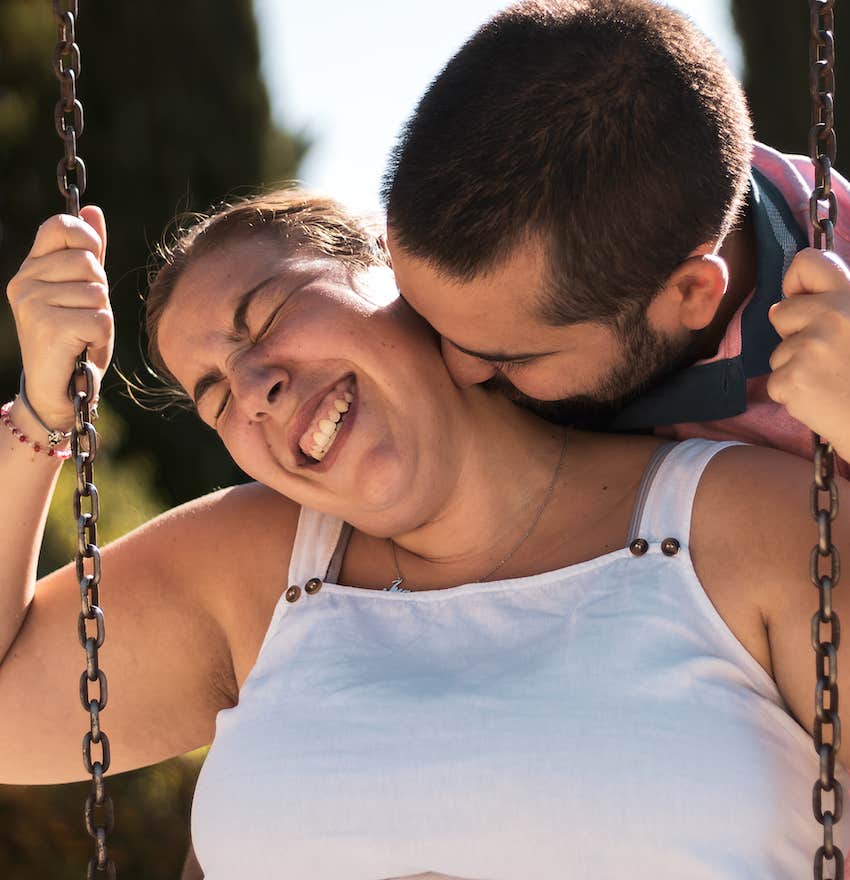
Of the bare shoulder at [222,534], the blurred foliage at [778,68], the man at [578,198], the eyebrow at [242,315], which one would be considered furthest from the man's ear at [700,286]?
the blurred foliage at [778,68]

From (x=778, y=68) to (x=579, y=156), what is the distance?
6672 mm

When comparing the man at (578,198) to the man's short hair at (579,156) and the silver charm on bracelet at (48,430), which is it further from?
the silver charm on bracelet at (48,430)

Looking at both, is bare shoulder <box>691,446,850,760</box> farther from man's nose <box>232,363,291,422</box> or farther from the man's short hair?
man's nose <box>232,363,291,422</box>

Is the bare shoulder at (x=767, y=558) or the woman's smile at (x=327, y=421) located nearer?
the bare shoulder at (x=767, y=558)

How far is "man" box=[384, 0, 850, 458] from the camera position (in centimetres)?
152

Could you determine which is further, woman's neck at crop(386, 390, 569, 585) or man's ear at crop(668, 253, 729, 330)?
woman's neck at crop(386, 390, 569, 585)

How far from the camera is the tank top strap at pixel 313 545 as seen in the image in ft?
6.17

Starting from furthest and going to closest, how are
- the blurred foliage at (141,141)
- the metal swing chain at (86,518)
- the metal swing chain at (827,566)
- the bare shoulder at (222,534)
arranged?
the blurred foliage at (141,141)
the bare shoulder at (222,534)
the metal swing chain at (86,518)
the metal swing chain at (827,566)

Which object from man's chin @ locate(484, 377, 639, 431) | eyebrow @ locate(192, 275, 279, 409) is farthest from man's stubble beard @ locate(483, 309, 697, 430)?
eyebrow @ locate(192, 275, 279, 409)

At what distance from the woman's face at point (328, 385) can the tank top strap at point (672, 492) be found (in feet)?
0.92

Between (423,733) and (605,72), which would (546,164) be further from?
(423,733)

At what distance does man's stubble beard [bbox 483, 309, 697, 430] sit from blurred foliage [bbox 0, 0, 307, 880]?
2.68 metres

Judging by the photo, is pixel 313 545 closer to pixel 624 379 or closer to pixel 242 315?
pixel 242 315

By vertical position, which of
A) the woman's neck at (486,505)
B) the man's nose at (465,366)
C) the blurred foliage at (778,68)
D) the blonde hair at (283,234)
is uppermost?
the blonde hair at (283,234)
